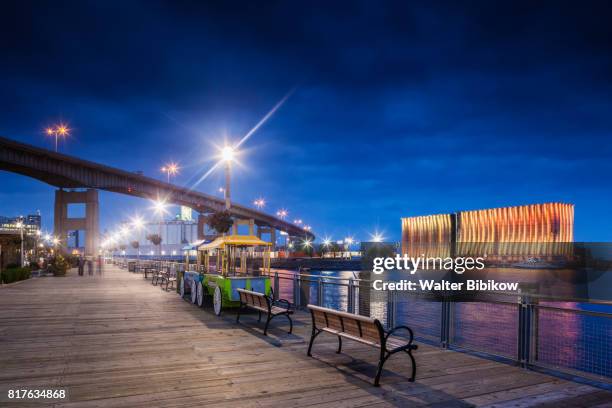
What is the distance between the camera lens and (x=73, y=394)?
657cm

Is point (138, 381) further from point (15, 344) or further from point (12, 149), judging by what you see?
point (12, 149)

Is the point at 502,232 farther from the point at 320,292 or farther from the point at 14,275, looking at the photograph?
the point at 320,292

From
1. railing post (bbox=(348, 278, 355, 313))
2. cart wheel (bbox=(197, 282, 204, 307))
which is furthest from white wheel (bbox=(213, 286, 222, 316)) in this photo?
railing post (bbox=(348, 278, 355, 313))

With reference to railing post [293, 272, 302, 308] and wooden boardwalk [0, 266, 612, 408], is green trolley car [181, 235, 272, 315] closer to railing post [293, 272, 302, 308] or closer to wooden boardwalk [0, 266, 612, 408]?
railing post [293, 272, 302, 308]

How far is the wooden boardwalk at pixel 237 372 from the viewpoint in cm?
640

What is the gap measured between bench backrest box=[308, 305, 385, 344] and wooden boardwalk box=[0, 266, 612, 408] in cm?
57

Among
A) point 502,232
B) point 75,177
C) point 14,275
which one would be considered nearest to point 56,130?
point 75,177

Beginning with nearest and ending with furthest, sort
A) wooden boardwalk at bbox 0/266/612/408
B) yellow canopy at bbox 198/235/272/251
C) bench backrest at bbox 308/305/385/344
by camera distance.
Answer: wooden boardwalk at bbox 0/266/612/408
bench backrest at bbox 308/305/385/344
yellow canopy at bbox 198/235/272/251

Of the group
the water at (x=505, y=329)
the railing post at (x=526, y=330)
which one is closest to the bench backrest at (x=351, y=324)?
the water at (x=505, y=329)

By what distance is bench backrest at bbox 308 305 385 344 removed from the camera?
7281mm

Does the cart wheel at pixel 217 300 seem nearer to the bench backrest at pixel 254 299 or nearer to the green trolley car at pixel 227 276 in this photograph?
the green trolley car at pixel 227 276

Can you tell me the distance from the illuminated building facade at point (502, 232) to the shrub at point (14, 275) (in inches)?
3310

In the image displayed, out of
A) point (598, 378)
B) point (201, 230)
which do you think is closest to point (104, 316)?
point (598, 378)

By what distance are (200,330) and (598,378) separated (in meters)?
8.17
